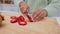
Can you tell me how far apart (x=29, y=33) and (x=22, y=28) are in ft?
0.22

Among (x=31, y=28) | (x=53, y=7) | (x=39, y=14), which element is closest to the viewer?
(x=31, y=28)

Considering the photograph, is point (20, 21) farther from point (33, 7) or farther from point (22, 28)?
point (33, 7)

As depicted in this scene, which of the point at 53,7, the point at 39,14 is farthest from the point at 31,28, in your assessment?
the point at 53,7

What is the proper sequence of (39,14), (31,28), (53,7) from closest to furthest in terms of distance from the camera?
1. (31,28)
2. (39,14)
3. (53,7)

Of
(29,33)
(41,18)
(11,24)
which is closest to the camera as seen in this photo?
(29,33)

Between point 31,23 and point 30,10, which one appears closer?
point 31,23

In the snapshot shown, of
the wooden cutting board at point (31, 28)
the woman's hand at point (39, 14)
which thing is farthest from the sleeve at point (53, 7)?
the wooden cutting board at point (31, 28)

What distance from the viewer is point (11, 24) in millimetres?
744

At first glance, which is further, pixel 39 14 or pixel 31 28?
pixel 39 14

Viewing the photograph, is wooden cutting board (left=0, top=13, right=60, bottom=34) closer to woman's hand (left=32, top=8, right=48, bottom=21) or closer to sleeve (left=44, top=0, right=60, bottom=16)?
woman's hand (left=32, top=8, right=48, bottom=21)

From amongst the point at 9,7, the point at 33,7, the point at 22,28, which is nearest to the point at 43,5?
the point at 33,7

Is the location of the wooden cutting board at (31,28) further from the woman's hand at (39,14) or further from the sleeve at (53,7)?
the sleeve at (53,7)

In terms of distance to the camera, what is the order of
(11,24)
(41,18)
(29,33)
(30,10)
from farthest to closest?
1. (30,10)
2. (41,18)
3. (11,24)
4. (29,33)

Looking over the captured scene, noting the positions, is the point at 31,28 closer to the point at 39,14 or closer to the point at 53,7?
the point at 39,14
